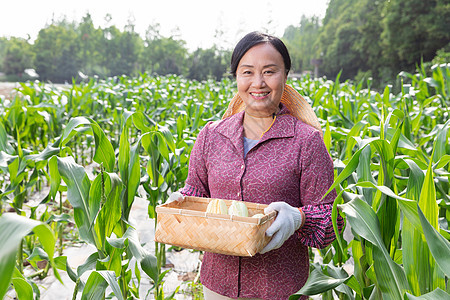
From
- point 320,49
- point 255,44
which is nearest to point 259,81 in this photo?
point 255,44

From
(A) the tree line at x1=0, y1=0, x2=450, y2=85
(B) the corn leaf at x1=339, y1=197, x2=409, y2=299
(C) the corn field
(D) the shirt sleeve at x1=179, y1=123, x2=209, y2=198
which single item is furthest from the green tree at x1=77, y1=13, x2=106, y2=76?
(B) the corn leaf at x1=339, y1=197, x2=409, y2=299

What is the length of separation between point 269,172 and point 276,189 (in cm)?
6

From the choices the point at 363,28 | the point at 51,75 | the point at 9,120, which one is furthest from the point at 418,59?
the point at 51,75

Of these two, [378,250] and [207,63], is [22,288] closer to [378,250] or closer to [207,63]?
[378,250]

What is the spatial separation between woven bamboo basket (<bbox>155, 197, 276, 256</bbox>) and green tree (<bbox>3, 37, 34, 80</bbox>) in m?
45.8

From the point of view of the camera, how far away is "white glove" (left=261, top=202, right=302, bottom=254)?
1.14 metres

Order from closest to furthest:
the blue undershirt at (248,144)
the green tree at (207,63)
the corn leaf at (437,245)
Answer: the corn leaf at (437,245) < the blue undershirt at (248,144) < the green tree at (207,63)

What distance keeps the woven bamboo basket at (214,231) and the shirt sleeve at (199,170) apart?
11.3 inches

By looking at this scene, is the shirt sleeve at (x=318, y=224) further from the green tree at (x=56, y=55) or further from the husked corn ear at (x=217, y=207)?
the green tree at (x=56, y=55)

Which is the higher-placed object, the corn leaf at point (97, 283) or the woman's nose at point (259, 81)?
the woman's nose at point (259, 81)

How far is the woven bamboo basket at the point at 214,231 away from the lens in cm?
107

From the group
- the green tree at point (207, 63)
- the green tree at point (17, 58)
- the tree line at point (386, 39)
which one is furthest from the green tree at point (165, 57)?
the tree line at point (386, 39)

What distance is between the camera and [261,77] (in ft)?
4.30

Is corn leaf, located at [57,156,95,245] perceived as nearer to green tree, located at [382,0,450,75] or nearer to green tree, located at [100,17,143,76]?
green tree, located at [382,0,450,75]
